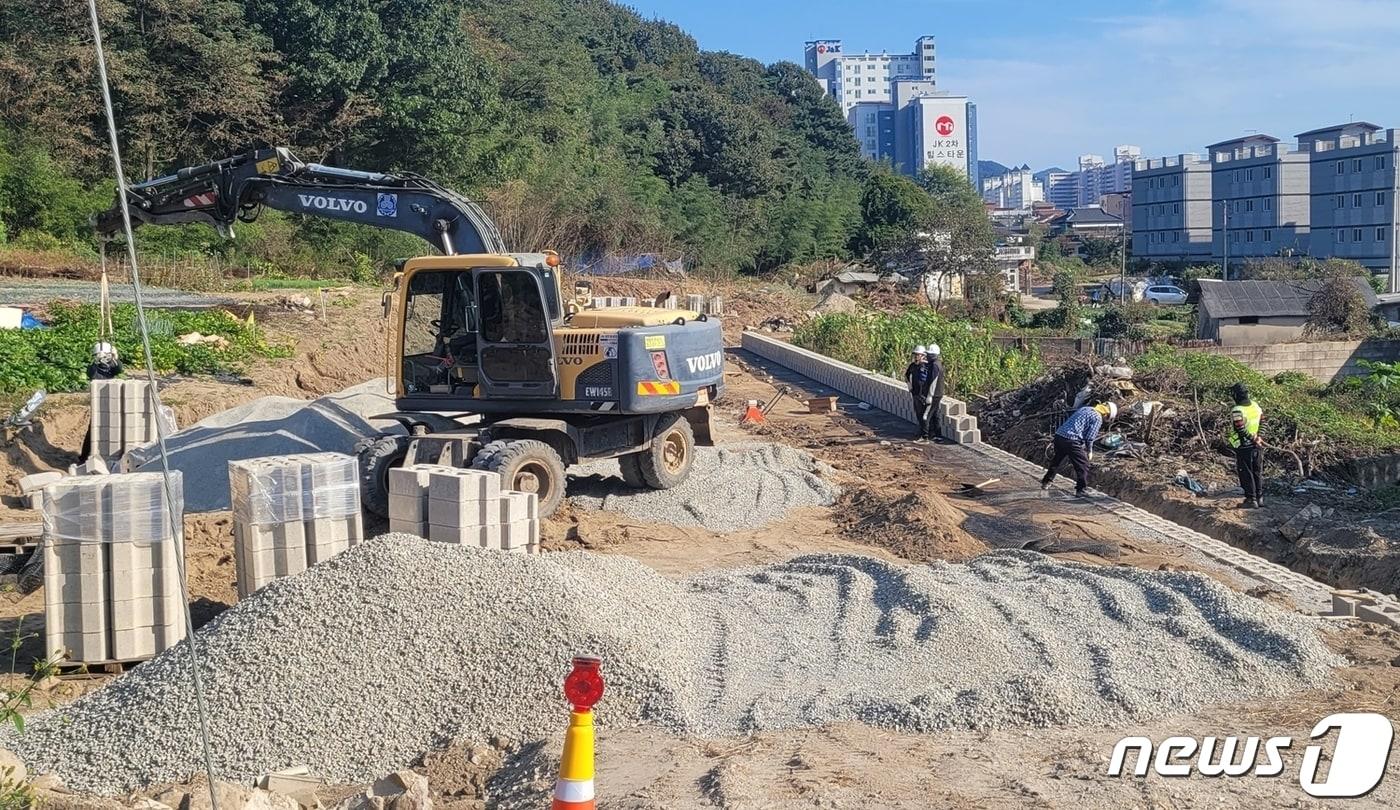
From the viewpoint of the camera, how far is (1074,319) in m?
39.8

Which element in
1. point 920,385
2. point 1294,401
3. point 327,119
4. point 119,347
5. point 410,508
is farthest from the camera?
point 327,119

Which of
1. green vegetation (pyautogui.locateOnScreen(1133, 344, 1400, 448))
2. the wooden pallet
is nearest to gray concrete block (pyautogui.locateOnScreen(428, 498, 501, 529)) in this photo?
the wooden pallet

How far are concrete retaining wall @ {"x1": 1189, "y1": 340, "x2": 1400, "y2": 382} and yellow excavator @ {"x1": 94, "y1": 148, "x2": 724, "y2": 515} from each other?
64.8 feet

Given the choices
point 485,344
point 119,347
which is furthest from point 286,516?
point 119,347

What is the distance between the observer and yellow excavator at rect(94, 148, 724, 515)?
38.9 ft

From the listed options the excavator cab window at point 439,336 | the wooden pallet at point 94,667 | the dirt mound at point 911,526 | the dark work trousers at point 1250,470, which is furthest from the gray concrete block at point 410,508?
the dark work trousers at point 1250,470

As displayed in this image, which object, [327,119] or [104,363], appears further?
[327,119]

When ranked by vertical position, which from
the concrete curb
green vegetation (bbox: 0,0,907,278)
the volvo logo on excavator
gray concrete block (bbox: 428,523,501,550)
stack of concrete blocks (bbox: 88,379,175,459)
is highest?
green vegetation (bbox: 0,0,907,278)

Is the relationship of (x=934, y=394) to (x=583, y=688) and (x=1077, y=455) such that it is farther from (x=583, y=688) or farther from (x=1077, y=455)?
(x=583, y=688)

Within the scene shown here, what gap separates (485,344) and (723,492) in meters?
3.03

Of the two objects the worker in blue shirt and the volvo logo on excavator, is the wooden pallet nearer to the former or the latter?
the volvo logo on excavator

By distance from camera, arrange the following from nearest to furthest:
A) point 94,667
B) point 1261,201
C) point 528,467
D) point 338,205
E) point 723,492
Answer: point 94,667 → point 528,467 → point 338,205 → point 723,492 → point 1261,201

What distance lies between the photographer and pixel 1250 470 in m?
13.5

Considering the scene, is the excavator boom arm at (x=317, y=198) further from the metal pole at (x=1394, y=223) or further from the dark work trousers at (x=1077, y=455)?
the metal pole at (x=1394, y=223)
